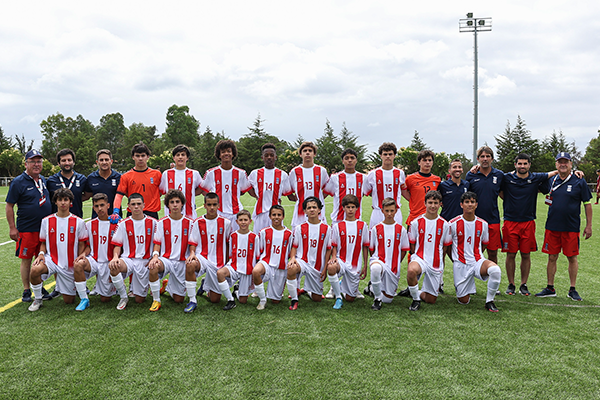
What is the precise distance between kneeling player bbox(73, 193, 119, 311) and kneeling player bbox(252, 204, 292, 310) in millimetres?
1814

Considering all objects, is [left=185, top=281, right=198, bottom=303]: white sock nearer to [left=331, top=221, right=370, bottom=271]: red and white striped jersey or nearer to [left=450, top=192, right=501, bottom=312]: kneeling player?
[left=331, top=221, right=370, bottom=271]: red and white striped jersey

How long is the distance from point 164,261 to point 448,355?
3.20 meters

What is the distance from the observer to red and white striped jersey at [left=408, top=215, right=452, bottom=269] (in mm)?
4602

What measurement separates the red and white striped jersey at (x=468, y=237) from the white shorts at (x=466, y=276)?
0.07m

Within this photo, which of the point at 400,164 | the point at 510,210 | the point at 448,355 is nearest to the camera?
the point at 448,355

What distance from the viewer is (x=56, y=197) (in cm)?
451

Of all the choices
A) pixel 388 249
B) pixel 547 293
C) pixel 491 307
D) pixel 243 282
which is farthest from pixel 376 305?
pixel 547 293

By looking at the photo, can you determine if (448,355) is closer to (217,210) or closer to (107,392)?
(107,392)

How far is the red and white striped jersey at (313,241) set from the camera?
4.66 m

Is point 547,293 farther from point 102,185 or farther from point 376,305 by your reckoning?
point 102,185

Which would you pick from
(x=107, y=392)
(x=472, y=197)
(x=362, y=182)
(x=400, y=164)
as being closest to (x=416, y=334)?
(x=472, y=197)

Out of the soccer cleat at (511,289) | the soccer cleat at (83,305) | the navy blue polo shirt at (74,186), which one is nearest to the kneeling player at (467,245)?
the soccer cleat at (511,289)

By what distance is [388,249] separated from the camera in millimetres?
4633

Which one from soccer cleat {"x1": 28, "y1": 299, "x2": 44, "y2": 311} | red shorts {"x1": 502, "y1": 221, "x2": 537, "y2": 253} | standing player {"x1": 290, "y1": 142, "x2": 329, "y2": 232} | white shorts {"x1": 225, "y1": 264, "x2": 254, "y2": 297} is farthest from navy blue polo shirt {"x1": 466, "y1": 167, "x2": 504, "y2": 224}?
soccer cleat {"x1": 28, "y1": 299, "x2": 44, "y2": 311}
